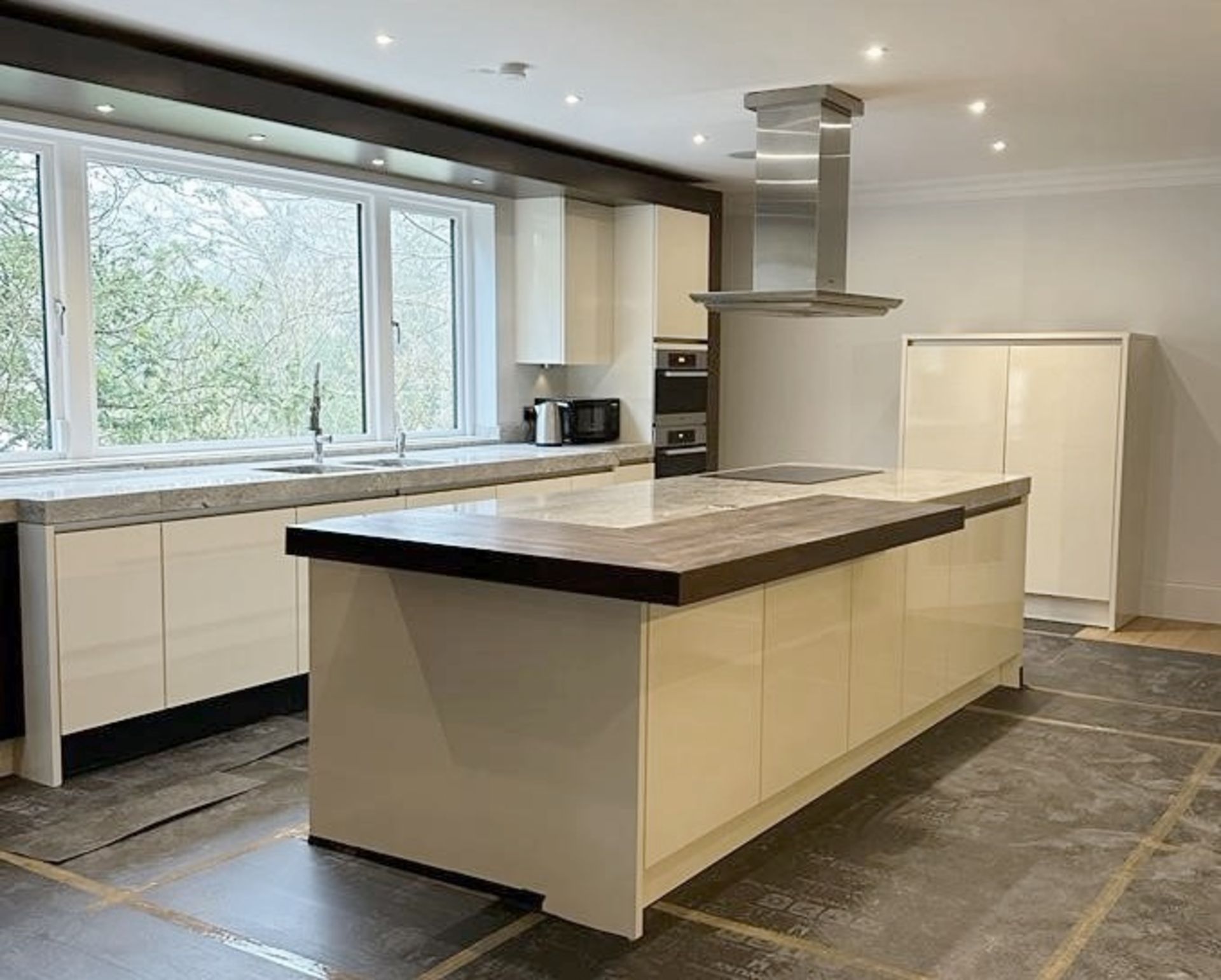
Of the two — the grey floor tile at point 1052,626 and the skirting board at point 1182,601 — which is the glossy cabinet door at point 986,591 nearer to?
the grey floor tile at point 1052,626

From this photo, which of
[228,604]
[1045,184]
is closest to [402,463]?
[228,604]

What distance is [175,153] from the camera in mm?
4801

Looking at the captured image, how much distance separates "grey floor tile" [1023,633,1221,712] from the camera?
4.85 m

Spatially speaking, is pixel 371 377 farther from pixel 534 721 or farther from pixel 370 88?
pixel 534 721

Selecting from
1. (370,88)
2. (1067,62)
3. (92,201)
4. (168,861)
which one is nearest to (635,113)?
(370,88)

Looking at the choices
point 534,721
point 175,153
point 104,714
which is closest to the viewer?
point 534,721

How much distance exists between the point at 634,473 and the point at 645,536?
3430 millimetres

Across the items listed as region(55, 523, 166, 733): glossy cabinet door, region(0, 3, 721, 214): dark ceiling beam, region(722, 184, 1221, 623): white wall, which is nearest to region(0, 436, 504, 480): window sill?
region(55, 523, 166, 733): glossy cabinet door

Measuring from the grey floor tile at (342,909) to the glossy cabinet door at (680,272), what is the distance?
13.1 ft

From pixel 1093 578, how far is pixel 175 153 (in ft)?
15.6

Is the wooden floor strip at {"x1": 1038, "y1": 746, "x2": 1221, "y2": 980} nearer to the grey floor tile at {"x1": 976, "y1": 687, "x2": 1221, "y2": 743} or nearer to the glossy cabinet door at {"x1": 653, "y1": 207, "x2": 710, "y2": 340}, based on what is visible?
the grey floor tile at {"x1": 976, "y1": 687, "x2": 1221, "y2": 743}

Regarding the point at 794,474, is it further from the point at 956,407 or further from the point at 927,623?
the point at 956,407

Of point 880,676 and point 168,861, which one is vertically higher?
point 880,676

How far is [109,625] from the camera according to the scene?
377 cm
